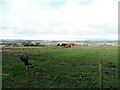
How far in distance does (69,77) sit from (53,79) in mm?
1583

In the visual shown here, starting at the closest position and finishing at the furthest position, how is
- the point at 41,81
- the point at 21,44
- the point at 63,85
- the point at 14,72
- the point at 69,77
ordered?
1. the point at 63,85
2. the point at 41,81
3. the point at 69,77
4. the point at 14,72
5. the point at 21,44

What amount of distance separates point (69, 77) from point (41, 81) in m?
2.75

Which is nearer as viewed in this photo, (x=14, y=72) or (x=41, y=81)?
(x=41, y=81)

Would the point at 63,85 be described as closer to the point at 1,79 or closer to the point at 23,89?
the point at 23,89

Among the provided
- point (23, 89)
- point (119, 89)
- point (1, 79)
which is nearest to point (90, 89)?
point (119, 89)

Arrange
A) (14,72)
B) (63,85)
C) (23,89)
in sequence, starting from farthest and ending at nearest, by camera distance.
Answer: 1. (14,72)
2. (63,85)
3. (23,89)

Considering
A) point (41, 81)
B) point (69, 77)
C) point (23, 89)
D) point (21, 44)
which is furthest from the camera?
point (21, 44)

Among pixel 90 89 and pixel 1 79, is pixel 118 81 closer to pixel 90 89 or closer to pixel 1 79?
pixel 90 89

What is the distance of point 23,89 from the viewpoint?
1806 centimetres

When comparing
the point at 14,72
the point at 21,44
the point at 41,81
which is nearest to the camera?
the point at 41,81

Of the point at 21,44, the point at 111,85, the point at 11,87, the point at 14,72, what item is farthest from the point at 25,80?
the point at 21,44

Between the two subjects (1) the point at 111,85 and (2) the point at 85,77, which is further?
(2) the point at 85,77

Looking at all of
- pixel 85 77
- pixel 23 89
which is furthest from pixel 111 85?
pixel 23 89

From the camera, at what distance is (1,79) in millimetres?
22422
